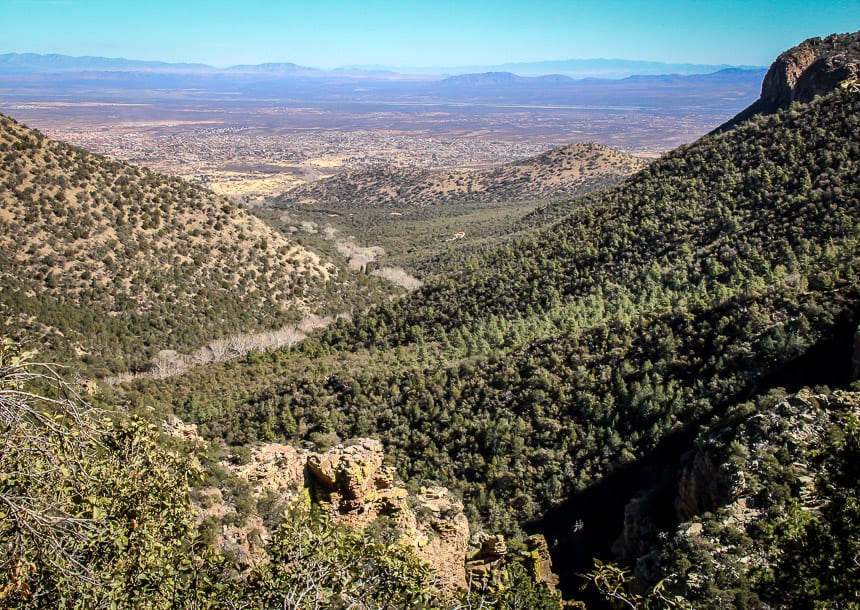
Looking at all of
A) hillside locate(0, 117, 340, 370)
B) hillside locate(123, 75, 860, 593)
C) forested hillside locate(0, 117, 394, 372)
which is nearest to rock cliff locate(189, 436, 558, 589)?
hillside locate(123, 75, 860, 593)

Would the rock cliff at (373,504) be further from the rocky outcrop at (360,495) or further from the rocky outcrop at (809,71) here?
the rocky outcrop at (809,71)

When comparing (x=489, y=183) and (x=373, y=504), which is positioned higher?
(x=489, y=183)

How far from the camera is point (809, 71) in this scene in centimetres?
4656

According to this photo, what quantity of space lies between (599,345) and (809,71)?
36475 mm

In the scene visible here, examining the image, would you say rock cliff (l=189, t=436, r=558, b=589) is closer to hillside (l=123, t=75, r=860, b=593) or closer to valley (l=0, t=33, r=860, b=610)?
valley (l=0, t=33, r=860, b=610)

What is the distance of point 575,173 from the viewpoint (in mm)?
96250

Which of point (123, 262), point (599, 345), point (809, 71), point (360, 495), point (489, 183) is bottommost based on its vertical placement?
A: point (360, 495)

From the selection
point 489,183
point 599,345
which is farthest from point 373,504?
point 489,183

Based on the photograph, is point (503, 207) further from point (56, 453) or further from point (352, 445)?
point (56, 453)

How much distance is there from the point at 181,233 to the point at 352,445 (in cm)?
3177

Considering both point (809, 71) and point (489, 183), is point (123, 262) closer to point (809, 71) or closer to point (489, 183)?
point (809, 71)

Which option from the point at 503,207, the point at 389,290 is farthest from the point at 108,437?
the point at 503,207

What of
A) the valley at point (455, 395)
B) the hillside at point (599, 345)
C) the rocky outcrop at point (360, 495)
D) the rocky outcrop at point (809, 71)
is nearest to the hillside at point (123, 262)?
the valley at point (455, 395)

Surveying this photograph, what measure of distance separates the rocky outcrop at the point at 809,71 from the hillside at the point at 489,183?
107 feet
